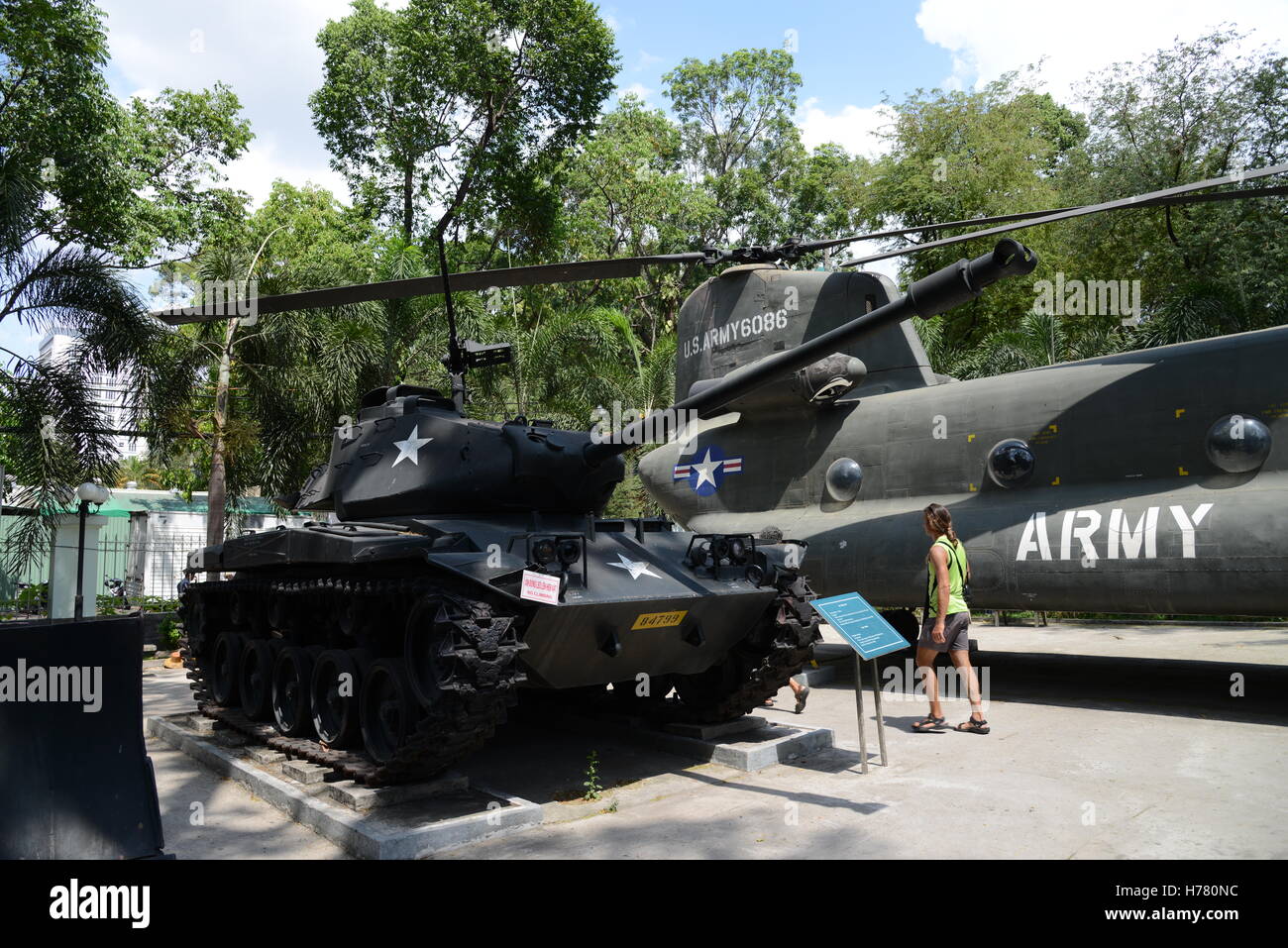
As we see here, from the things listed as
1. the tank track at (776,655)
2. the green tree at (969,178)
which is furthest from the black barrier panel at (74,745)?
the green tree at (969,178)

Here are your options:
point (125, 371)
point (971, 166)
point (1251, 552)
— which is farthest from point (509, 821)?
point (971, 166)

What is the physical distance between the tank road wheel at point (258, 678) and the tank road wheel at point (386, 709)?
1.95 meters

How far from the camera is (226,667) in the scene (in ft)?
30.9

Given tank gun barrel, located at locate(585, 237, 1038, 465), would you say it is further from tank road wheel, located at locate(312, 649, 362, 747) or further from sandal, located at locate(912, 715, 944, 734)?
sandal, located at locate(912, 715, 944, 734)

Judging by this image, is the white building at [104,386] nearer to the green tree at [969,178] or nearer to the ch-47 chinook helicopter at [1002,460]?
the ch-47 chinook helicopter at [1002,460]

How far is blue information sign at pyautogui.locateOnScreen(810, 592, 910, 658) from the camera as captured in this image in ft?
22.0

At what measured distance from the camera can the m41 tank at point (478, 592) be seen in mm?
6059

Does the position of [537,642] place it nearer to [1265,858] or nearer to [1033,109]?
[1265,858]

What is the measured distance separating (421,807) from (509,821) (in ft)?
2.26

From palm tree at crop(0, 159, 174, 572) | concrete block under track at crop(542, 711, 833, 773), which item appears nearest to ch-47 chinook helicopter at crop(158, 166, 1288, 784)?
concrete block under track at crop(542, 711, 833, 773)

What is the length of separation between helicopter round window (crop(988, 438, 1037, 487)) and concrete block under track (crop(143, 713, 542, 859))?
6591 millimetres

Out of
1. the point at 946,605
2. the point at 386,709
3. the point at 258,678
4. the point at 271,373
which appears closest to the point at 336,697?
the point at 386,709

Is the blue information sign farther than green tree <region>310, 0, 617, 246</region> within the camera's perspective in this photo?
No

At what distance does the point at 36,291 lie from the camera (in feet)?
42.8
